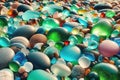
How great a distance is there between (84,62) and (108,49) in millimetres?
243

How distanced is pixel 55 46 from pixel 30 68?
0.36m

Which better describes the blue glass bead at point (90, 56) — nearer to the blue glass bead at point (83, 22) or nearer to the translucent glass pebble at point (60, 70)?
the translucent glass pebble at point (60, 70)

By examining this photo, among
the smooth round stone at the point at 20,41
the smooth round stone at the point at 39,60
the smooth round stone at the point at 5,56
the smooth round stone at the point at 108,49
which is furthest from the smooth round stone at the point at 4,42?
the smooth round stone at the point at 108,49

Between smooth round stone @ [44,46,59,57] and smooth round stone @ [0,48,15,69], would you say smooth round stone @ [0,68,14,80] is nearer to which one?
smooth round stone @ [0,48,15,69]

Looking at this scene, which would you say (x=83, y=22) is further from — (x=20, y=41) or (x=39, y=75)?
(x=39, y=75)

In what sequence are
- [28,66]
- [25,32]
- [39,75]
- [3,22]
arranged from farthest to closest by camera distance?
[3,22] → [25,32] → [28,66] → [39,75]

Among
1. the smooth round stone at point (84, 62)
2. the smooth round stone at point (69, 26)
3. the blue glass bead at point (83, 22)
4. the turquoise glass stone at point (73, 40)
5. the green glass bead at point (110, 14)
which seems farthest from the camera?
the green glass bead at point (110, 14)

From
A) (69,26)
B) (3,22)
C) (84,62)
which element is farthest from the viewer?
(3,22)

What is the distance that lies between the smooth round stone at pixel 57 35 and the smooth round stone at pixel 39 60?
14.3 inches

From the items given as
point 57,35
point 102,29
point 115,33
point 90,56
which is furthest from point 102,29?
point 90,56

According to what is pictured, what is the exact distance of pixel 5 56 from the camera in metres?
1.95

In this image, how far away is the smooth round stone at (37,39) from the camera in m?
2.28

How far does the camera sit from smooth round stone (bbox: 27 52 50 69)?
1934mm

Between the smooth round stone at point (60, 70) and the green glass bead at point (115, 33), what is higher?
the smooth round stone at point (60, 70)
